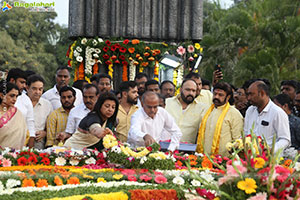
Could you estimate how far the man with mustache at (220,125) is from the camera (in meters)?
7.35

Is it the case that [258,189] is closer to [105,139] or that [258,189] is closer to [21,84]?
[105,139]

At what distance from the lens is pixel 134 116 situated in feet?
23.3

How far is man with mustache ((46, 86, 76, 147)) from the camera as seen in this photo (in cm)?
768

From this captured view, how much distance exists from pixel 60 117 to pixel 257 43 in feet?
49.9

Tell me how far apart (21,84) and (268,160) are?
5440mm

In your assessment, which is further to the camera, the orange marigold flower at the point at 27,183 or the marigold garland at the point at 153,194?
the orange marigold flower at the point at 27,183

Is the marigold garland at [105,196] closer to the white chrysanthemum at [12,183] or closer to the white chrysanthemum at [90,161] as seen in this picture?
the white chrysanthemum at [12,183]

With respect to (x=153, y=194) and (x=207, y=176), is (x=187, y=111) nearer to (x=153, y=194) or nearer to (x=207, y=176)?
(x=207, y=176)

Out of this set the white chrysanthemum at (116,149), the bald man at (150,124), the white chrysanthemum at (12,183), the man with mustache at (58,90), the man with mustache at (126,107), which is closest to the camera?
the white chrysanthemum at (12,183)

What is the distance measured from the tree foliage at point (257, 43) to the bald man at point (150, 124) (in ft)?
40.9

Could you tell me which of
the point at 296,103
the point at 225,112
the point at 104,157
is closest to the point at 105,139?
the point at 104,157

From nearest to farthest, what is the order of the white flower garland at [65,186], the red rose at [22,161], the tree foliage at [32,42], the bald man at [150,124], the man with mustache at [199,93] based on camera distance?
1. the white flower garland at [65,186]
2. the red rose at [22,161]
3. the bald man at [150,124]
4. the man with mustache at [199,93]
5. the tree foliage at [32,42]

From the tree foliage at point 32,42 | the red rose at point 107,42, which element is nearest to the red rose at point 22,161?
the red rose at point 107,42

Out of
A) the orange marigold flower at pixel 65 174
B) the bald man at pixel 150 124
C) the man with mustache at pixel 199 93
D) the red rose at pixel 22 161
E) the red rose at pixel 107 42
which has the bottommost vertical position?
the red rose at pixel 22 161
